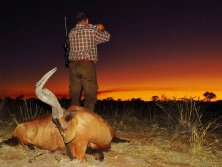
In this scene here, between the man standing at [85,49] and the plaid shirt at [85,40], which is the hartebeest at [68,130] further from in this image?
the plaid shirt at [85,40]

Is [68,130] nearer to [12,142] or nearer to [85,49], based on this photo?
[12,142]

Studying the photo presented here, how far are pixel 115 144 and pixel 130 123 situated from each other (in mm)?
3989

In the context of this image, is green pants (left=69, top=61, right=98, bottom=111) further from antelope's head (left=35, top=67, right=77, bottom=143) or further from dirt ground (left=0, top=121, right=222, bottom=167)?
antelope's head (left=35, top=67, right=77, bottom=143)

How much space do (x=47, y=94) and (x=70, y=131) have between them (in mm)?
634

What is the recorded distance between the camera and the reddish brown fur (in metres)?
5.72

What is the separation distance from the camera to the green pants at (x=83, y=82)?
782cm

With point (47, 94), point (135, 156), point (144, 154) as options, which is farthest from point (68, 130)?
point (144, 154)

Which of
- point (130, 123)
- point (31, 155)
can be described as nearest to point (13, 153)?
point (31, 155)

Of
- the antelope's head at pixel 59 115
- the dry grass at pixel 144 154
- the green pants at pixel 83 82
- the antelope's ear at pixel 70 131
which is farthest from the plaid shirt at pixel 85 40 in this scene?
the antelope's ear at pixel 70 131

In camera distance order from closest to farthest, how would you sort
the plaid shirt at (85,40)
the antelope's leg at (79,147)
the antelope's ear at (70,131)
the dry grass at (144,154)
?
1. the antelope's ear at (70,131)
2. the antelope's leg at (79,147)
3. the dry grass at (144,154)
4. the plaid shirt at (85,40)

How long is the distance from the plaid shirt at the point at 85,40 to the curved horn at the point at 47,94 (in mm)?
2400

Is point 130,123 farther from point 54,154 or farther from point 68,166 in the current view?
point 68,166

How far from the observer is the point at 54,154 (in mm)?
6273

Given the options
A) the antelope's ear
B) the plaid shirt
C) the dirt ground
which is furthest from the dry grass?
the plaid shirt
